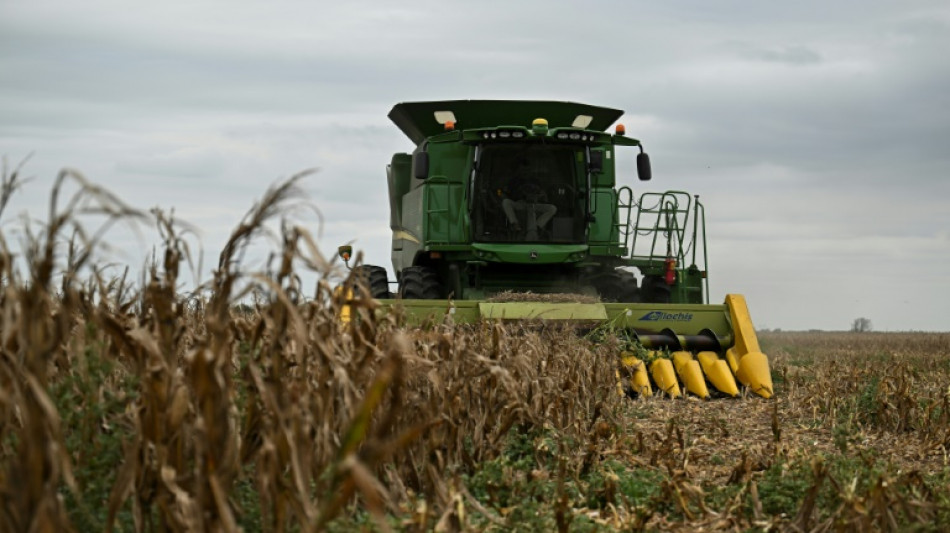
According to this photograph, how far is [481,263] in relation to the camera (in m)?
12.3

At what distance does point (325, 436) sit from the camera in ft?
11.2

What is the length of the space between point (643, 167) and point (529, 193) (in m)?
1.31

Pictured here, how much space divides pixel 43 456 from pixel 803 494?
3470 millimetres

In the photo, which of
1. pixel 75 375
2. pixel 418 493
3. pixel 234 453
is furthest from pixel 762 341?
pixel 234 453

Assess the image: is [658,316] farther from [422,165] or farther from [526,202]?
[422,165]

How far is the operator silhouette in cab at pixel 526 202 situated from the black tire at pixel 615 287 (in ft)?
3.41

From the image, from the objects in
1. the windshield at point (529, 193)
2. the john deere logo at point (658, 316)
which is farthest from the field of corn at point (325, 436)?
the windshield at point (529, 193)

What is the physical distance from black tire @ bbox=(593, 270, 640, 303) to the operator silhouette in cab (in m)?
1.04

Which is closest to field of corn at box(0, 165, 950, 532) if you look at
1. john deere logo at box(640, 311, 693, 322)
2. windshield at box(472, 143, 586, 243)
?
john deere logo at box(640, 311, 693, 322)

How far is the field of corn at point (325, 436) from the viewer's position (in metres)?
2.67

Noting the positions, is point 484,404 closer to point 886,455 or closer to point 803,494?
point 803,494

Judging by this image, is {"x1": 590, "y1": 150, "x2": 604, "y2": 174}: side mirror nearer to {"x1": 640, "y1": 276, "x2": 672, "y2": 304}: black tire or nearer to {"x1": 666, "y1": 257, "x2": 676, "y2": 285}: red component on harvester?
{"x1": 666, "y1": 257, "x2": 676, "y2": 285}: red component on harvester

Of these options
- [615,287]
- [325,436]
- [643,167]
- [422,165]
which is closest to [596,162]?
[643,167]

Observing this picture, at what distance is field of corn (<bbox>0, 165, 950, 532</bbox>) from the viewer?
2668mm
